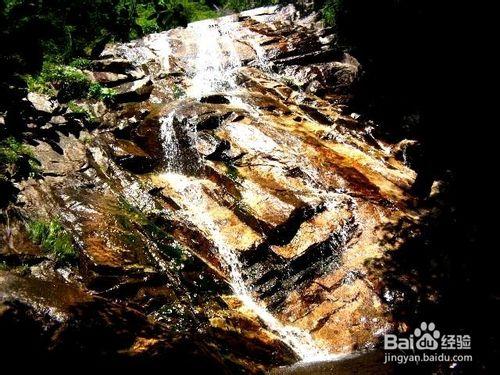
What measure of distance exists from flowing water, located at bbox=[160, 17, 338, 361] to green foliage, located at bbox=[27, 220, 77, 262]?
2640mm

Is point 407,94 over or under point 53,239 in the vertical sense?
under

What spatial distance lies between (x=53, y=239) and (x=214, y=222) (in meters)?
3.21

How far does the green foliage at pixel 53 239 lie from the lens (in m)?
5.30

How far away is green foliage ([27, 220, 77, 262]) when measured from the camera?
5.30m

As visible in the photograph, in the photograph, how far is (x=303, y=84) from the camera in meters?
14.9

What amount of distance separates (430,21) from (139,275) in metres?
7.87

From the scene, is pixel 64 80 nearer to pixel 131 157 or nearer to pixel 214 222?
pixel 131 157

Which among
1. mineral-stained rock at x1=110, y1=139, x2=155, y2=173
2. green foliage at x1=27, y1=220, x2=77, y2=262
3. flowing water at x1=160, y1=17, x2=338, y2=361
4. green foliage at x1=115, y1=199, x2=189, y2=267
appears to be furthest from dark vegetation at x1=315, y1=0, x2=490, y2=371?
mineral-stained rock at x1=110, y1=139, x2=155, y2=173

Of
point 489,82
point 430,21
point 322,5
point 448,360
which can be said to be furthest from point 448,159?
point 322,5

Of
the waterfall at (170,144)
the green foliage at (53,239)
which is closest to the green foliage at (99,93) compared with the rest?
the waterfall at (170,144)

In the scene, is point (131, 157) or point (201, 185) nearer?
point (201, 185)

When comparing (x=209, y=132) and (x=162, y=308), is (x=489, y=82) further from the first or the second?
(x=162, y=308)

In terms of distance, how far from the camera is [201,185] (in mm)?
8859

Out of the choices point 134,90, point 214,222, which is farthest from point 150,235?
point 134,90
